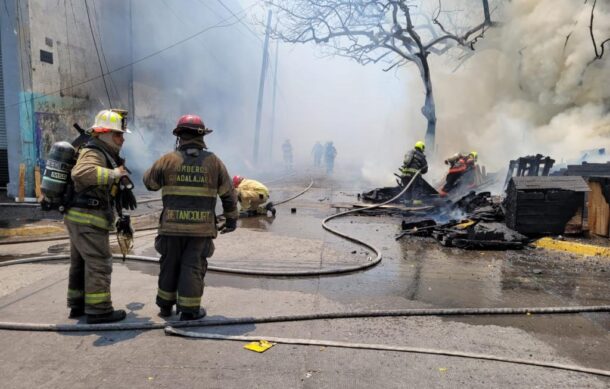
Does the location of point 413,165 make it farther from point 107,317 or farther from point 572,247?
point 107,317

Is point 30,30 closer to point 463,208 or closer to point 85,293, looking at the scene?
point 85,293

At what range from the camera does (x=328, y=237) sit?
7379 mm

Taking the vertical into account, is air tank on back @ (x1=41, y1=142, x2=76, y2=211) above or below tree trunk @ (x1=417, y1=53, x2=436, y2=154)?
below

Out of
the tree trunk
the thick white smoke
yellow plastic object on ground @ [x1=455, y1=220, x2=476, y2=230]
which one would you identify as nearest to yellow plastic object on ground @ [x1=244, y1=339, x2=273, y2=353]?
yellow plastic object on ground @ [x1=455, y1=220, x2=476, y2=230]

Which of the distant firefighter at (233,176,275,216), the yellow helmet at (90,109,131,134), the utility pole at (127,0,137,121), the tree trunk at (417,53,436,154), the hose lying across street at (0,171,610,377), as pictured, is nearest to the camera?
the hose lying across street at (0,171,610,377)

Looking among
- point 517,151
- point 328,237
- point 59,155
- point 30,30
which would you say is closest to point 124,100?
point 30,30

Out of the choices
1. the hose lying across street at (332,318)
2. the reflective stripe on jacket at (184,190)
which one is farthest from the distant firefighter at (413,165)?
the reflective stripe on jacket at (184,190)

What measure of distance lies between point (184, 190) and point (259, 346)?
1.32 meters

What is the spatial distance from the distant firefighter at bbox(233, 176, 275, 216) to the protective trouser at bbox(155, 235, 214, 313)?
18.2 feet

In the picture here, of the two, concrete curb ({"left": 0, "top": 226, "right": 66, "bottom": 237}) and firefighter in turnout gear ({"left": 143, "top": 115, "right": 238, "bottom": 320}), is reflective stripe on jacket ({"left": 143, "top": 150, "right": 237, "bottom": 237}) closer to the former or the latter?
firefighter in turnout gear ({"left": 143, "top": 115, "right": 238, "bottom": 320})

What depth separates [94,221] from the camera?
3375mm

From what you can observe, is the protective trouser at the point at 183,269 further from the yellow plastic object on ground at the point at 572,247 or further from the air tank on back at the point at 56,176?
the yellow plastic object on ground at the point at 572,247

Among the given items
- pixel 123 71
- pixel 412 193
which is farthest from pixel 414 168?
pixel 123 71

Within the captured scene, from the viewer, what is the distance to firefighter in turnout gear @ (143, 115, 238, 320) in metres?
3.41
